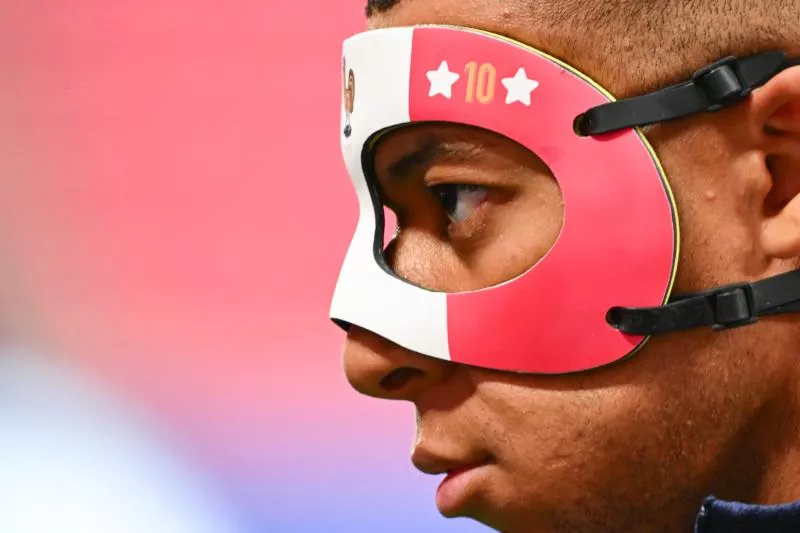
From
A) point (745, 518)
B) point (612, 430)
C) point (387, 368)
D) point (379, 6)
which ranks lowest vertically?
point (745, 518)

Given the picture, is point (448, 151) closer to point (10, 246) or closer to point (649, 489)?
point (649, 489)

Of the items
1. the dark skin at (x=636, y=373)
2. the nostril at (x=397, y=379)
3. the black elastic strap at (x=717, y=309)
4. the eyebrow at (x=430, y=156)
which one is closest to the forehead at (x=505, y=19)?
the dark skin at (x=636, y=373)

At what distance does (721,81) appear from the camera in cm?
98

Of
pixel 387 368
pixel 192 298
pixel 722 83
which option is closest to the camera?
pixel 722 83

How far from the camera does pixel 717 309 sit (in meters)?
1.00

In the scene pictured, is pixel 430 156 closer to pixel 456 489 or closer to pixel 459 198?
pixel 459 198

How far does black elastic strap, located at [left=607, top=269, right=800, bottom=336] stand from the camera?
99cm

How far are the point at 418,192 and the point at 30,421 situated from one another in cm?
116

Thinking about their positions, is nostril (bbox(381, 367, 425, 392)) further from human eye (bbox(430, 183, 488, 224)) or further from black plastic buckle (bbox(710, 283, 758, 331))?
black plastic buckle (bbox(710, 283, 758, 331))

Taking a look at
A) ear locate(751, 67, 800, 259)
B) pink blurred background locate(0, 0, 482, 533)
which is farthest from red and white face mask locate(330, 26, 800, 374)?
pink blurred background locate(0, 0, 482, 533)

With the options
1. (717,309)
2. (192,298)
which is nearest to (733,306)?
(717,309)

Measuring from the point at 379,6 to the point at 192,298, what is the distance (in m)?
0.94

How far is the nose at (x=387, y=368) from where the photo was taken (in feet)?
3.55

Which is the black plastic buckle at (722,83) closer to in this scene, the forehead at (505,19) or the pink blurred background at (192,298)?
the forehead at (505,19)
